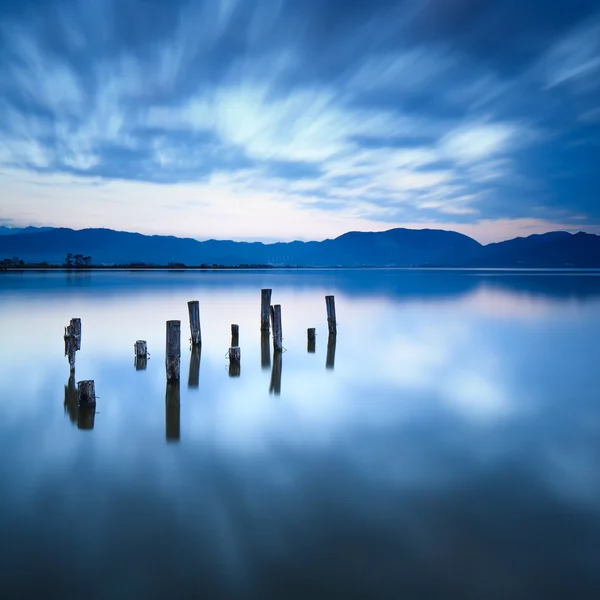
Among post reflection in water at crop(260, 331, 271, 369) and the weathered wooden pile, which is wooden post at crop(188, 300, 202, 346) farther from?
post reflection in water at crop(260, 331, 271, 369)

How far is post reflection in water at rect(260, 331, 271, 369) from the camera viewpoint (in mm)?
13719

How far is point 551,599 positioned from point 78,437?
716cm

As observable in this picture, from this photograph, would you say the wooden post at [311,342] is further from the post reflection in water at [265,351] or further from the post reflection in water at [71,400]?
the post reflection in water at [71,400]

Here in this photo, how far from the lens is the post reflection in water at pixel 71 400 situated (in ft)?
29.2

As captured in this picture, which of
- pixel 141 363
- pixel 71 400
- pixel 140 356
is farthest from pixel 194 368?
pixel 71 400

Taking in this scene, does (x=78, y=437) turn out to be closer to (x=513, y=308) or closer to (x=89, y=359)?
(x=89, y=359)

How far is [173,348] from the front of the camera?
10.9 m

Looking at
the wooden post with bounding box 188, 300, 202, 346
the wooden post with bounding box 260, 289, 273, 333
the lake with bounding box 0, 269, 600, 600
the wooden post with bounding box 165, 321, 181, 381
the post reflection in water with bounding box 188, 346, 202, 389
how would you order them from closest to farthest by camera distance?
the lake with bounding box 0, 269, 600, 600
the wooden post with bounding box 165, 321, 181, 381
the post reflection in water with bounding box 188, 346, 202, 389
the wooden post with bounding box 188, 300, 202, 346
the wooden post with bounding box 260, 289, 273, 333

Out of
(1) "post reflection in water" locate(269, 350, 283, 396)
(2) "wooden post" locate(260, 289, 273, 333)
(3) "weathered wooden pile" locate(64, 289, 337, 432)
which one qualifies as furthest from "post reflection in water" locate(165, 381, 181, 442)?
(2) "wooden post" locate(260, 289, 273, 333)

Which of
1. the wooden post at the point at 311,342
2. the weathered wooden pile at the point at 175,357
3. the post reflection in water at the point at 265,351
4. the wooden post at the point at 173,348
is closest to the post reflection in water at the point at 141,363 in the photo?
the weathered wooden pile at the point at 175,357

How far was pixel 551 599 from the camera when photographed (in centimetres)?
386

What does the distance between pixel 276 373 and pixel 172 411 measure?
12.8 ft

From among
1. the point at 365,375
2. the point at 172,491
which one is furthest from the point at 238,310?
the point at 172,491

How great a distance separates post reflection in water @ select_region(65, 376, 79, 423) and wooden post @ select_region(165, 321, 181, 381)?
83.9 inches
